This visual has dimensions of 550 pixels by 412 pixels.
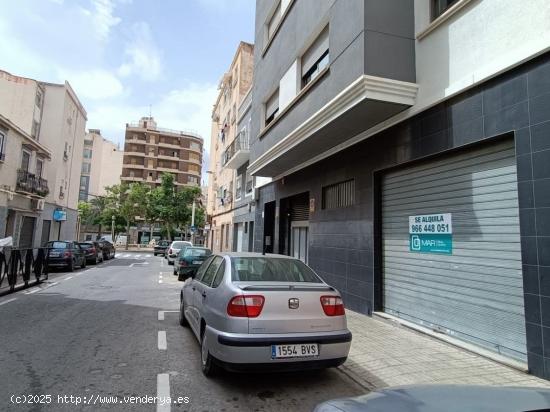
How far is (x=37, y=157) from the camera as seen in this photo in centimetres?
2539

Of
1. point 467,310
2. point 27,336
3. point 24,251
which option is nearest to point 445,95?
point 467,310

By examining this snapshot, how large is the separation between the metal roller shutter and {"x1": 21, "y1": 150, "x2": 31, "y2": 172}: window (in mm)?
23747

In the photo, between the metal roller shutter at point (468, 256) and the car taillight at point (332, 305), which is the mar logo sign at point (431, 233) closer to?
the metal roller shutter at point (468, 256)

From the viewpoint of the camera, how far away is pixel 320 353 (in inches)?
165

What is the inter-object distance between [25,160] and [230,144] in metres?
12.9

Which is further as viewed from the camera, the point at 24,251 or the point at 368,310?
the point at 24,251

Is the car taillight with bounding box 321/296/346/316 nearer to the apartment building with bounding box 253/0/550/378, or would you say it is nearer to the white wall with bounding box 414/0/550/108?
the apartment building with bounding box 253/0/550/378

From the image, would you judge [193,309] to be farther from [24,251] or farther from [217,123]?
[217,123]

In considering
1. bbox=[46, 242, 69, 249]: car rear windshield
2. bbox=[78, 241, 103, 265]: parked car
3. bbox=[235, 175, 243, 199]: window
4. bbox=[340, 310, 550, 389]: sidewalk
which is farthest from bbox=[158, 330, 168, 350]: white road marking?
bbox=[78, 241, 103, 265]: parked car

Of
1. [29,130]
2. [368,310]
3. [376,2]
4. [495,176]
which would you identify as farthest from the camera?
[29,130]

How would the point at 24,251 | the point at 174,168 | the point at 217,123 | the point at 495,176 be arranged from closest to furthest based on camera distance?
the point at 495,176
the point at 24,251
the point at 217,123
the point at 174,168

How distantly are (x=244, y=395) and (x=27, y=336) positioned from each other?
4267 mm

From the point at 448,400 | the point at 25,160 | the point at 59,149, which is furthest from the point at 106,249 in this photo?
the point at 448,400

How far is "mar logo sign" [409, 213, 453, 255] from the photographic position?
6.44m
